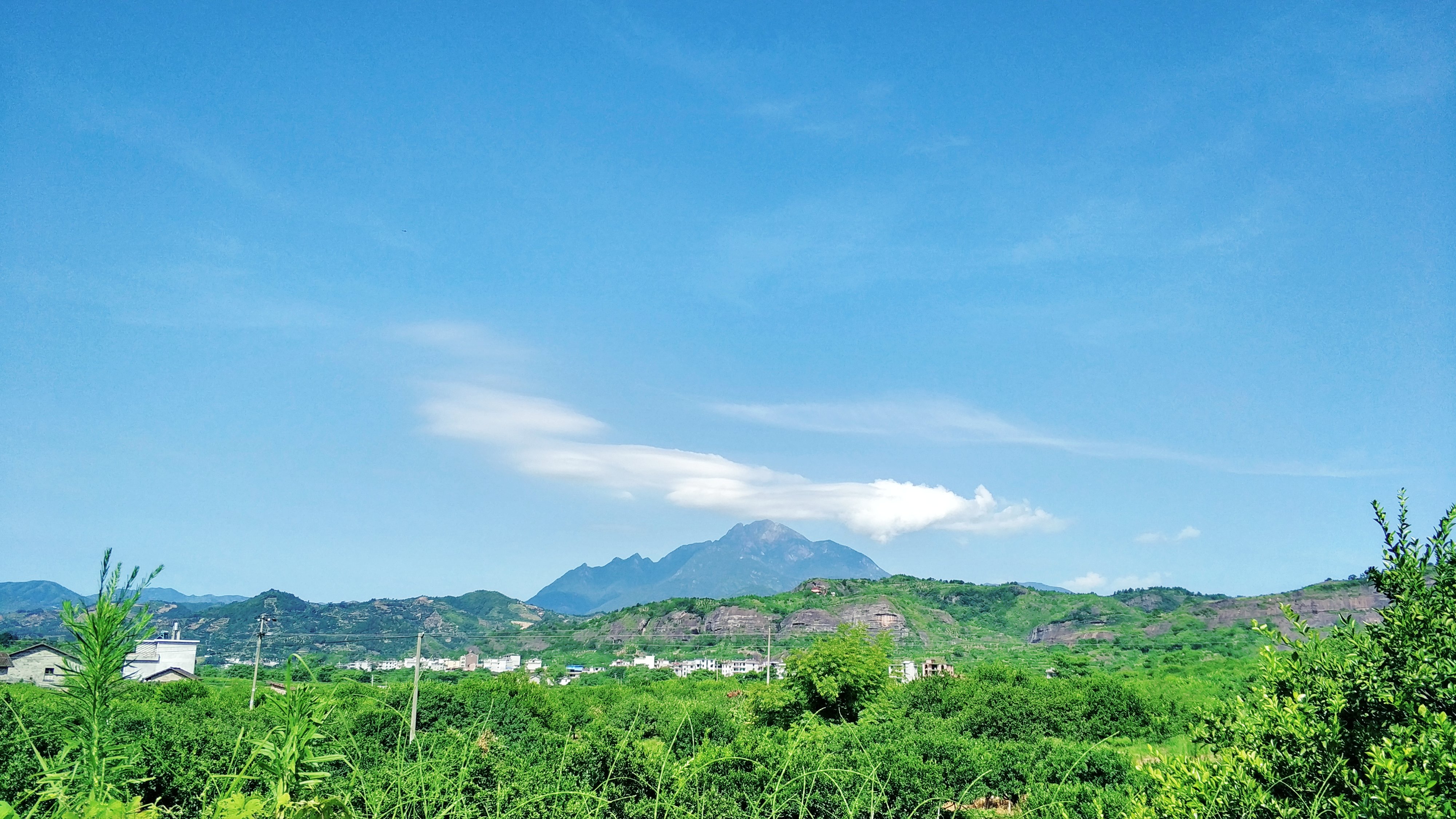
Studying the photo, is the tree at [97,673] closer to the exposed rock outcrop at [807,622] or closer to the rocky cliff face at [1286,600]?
the rocky cliff face at [1286,600]

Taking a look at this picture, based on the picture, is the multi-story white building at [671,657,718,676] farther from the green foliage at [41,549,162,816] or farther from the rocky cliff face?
the green foliage at [41,549,162,816]

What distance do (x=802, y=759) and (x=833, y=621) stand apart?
264 feet

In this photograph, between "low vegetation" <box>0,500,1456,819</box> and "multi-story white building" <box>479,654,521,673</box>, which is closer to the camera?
"low vegetation" <box>0,500,1456,819</box>

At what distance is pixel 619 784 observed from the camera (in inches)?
168

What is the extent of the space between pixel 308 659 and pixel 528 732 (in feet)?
20.8

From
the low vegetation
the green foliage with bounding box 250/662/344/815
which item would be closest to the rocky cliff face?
the low vegetation

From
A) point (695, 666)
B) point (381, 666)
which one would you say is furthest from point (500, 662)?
point (381, 666)

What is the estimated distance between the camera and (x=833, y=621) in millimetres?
82125

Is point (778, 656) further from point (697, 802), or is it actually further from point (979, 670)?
point (697, 802)

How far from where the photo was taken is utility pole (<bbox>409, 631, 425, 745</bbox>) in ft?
16.9

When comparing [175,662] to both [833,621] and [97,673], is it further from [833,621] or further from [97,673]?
[833,621]

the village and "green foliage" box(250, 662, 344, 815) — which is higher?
"green foliage" box(250, 662, 344, 815)

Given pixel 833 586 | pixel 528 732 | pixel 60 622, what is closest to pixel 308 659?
pixel 60 622

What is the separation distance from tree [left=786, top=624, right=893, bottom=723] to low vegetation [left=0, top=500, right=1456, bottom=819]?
3537 mm
